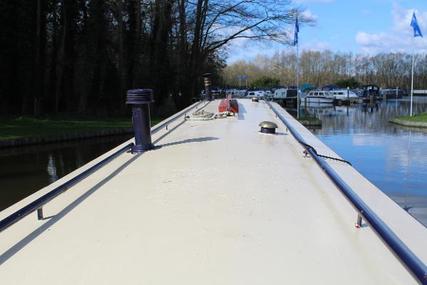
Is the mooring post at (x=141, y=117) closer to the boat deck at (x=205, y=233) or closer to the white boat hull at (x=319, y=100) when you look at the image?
the boat deck at (x=205, y=233)

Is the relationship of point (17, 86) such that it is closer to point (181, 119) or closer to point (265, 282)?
point (181, 119)

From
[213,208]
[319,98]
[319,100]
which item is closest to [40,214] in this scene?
[213,208]

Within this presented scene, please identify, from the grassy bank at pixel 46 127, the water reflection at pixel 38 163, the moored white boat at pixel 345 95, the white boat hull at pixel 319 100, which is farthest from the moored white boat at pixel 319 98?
the water reflection at pixel 38 163

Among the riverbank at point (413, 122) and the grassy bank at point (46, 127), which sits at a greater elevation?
the grassy bank at point (46, 127)

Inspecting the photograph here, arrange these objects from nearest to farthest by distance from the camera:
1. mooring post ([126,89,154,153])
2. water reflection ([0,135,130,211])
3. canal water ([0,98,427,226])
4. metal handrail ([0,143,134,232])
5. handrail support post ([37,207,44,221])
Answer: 1. metal handrail ([0,143,134,232])
2. handrail support post ([37,207,44,221])
3. mooring post ([126,89,154,153])
4. canal water ([0,98,427,226])
5. water reflection ([0,135,130,211])

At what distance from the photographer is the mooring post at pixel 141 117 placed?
629cm

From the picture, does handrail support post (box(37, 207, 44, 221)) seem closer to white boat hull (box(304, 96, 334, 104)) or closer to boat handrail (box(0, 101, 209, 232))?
boat handrail (box(0, 101, 209, 232))

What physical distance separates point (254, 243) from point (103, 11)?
2782 cm

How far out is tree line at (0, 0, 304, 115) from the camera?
2569 centimetres

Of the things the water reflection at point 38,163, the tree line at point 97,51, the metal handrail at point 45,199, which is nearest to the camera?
the metal handrail at point 45,199

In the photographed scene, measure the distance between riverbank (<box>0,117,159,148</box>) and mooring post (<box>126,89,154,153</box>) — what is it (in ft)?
38.7

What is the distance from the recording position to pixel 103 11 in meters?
28.9

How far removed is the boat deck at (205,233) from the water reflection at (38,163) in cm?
583

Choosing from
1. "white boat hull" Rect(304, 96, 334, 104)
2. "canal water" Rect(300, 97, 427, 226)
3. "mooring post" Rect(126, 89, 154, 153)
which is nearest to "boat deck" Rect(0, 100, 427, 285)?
"mooring post" Rect(126, 89, 154, 153)
